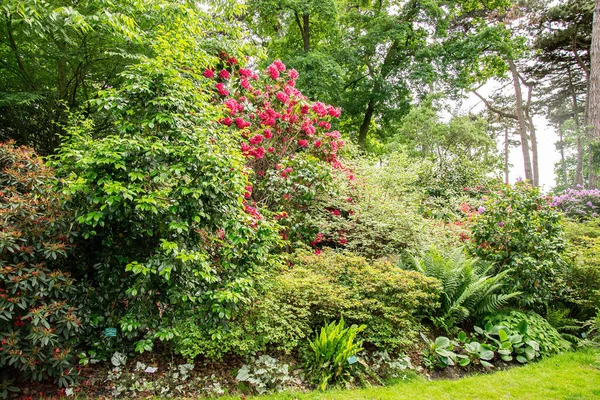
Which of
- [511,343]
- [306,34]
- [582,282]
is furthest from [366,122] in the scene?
[511,343]

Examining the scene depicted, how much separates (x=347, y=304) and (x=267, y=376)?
988mm

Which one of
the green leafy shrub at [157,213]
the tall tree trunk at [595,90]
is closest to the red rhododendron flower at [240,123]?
the green leafy shrub at [157,213]

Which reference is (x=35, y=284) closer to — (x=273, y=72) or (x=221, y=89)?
(x=221, y=89)

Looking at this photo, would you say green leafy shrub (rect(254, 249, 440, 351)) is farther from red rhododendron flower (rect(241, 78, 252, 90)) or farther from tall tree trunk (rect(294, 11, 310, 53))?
tall tree trunk (rect(294, 11, 310, 53))

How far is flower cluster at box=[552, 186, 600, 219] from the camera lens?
29.6 feet

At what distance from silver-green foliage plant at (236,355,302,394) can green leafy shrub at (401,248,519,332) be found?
1866 millimetres

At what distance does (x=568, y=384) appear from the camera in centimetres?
336

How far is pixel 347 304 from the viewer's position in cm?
348

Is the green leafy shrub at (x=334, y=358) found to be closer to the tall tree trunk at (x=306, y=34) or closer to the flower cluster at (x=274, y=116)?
the flower cluster at (x=274, y=116)

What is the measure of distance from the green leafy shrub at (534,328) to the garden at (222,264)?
2 centimetres

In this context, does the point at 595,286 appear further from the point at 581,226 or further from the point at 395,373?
the point at 395,373

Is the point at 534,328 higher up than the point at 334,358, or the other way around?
the point at 534,328

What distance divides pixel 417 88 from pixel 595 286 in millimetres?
9196

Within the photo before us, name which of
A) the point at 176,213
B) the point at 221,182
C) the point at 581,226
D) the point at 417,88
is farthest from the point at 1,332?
the point at 417,88
